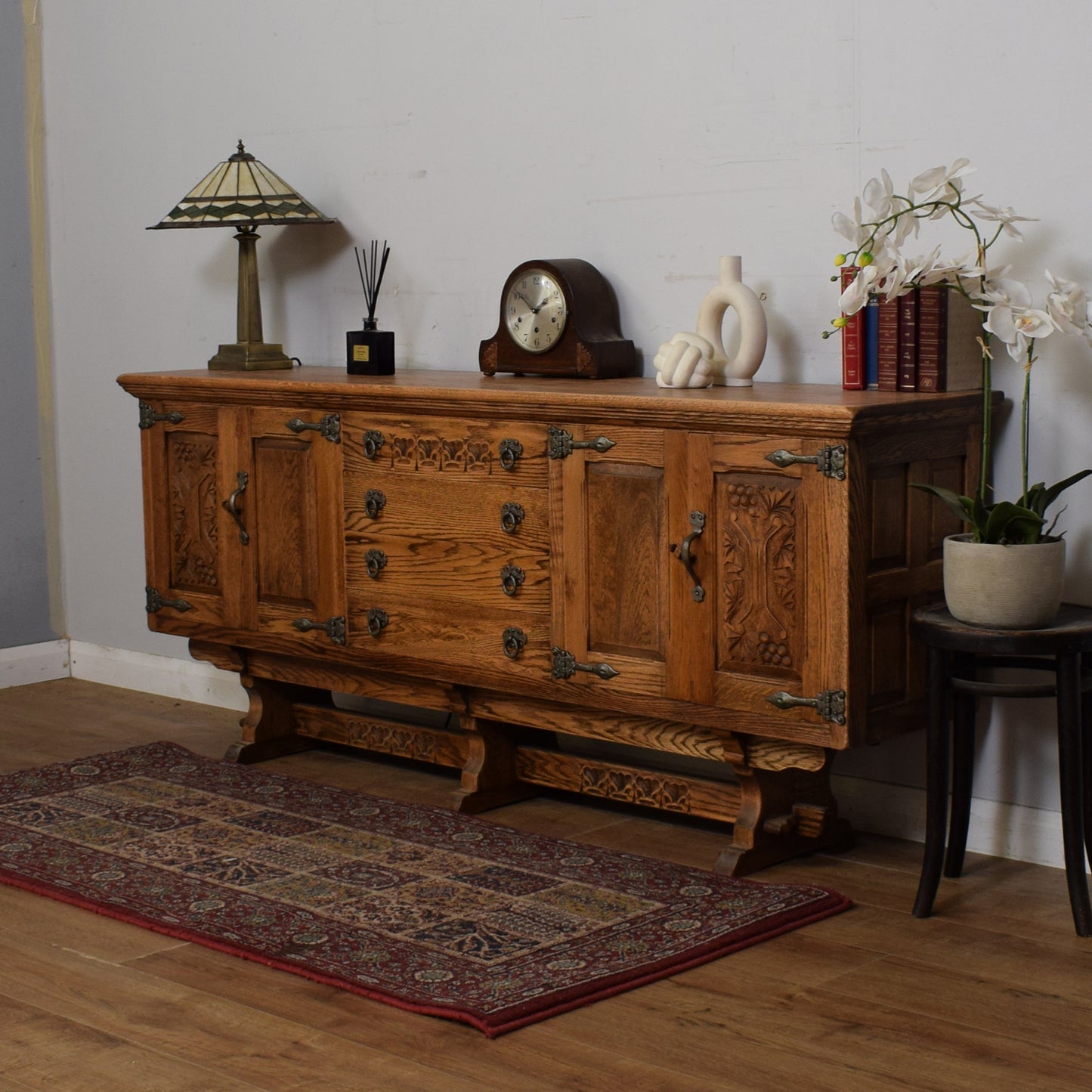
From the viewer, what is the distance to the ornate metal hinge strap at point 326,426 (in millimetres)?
3703

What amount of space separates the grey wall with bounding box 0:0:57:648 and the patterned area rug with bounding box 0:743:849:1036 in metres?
1.42

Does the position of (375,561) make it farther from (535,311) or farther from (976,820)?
(976,820)

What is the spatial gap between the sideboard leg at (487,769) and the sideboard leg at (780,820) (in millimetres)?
640

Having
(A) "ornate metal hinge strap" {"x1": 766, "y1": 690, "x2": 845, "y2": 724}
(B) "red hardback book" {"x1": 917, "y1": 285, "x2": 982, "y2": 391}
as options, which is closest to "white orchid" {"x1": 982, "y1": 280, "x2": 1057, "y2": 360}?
(B) "red hardback book" {"x1": 917, "y1": 285, "x2": 982, "y2": 391}

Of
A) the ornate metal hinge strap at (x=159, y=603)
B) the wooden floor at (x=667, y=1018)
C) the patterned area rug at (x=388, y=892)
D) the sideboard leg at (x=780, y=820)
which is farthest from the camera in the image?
the ornate metal hinge strap at (x=159, y=603)

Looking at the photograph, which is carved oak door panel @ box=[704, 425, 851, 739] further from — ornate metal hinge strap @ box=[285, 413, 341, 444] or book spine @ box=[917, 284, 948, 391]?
ornate metal hinge strap @ box=[285, 413, 341, 444]

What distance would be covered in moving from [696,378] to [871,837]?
40.8 inches

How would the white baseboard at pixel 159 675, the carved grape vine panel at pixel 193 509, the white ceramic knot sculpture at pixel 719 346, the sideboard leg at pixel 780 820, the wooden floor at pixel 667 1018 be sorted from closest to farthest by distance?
the wooden floor at pixel 667 1018 → the sideboard leg at pixel 780 820 → the white ceramic knot sculpture at pixel 719 346 → the carved grape vine panel at pixel 193 509 → the white baseboard at pixel 159 675

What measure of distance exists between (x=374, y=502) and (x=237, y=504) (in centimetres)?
46

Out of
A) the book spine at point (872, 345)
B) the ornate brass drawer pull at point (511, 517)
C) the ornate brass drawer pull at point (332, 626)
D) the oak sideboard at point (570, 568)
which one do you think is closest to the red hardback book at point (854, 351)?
the book spine at point (872, 345)

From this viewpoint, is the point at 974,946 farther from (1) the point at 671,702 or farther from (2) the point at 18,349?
(2) the point at 18,349

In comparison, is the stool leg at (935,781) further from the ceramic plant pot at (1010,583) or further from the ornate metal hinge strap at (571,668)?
the ornate metal hinge strap at (571,668)

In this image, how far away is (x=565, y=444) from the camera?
3.28 metres

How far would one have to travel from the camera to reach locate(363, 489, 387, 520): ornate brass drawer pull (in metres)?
3.65
